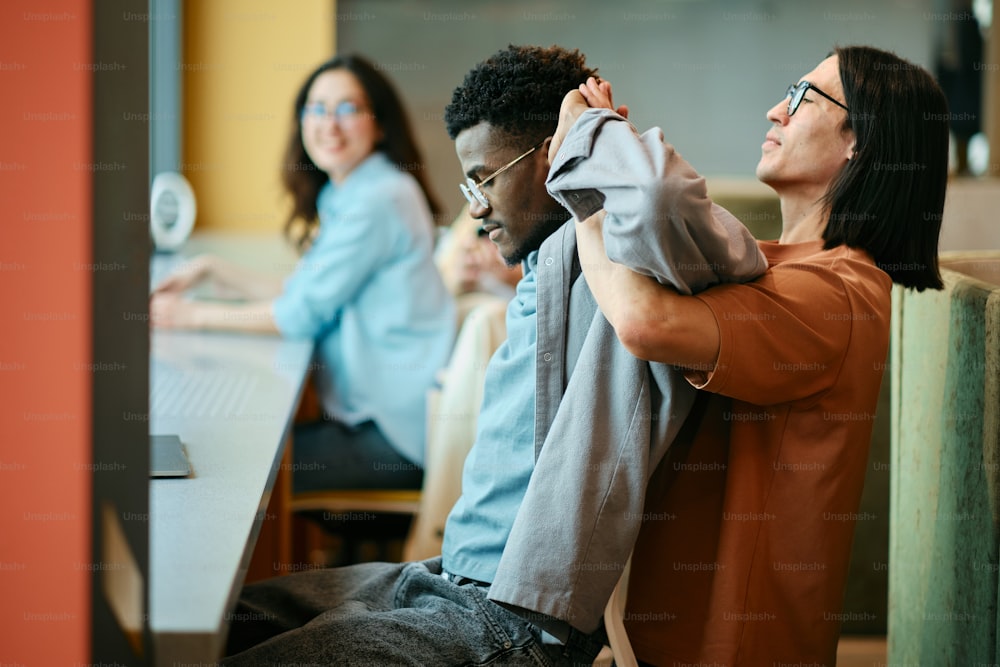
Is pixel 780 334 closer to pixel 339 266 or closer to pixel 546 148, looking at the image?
pixel 546 148

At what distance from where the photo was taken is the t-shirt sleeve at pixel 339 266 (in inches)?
93.7

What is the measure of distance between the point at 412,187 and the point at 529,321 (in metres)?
1.33

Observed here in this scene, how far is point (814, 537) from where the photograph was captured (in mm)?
1140

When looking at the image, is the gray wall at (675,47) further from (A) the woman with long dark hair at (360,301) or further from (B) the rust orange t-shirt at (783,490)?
(B) the rust orange t-shirt at (783,490)

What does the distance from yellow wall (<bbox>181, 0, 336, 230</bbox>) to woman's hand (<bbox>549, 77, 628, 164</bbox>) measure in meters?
3.28

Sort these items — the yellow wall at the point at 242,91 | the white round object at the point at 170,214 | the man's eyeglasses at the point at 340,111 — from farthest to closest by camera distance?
1. the yellow wall at the point at 242,91
2. the white round object at the point at 170,214
3. the man's eyeglasses at the point at 340,111

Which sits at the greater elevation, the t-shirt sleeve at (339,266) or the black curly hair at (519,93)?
the black curly hair at (519,93)

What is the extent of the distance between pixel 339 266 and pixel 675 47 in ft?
8.56

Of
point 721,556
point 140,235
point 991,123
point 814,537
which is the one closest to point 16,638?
point 140,235

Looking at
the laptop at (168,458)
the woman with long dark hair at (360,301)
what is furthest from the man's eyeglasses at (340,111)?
the laptop at (168,458)

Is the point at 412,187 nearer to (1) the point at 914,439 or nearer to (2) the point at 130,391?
(1) the point at 914,439

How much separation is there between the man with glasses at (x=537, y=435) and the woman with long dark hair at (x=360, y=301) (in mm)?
1088

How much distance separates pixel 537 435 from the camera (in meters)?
1.17

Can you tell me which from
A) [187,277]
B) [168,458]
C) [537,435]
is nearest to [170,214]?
[187,277]
